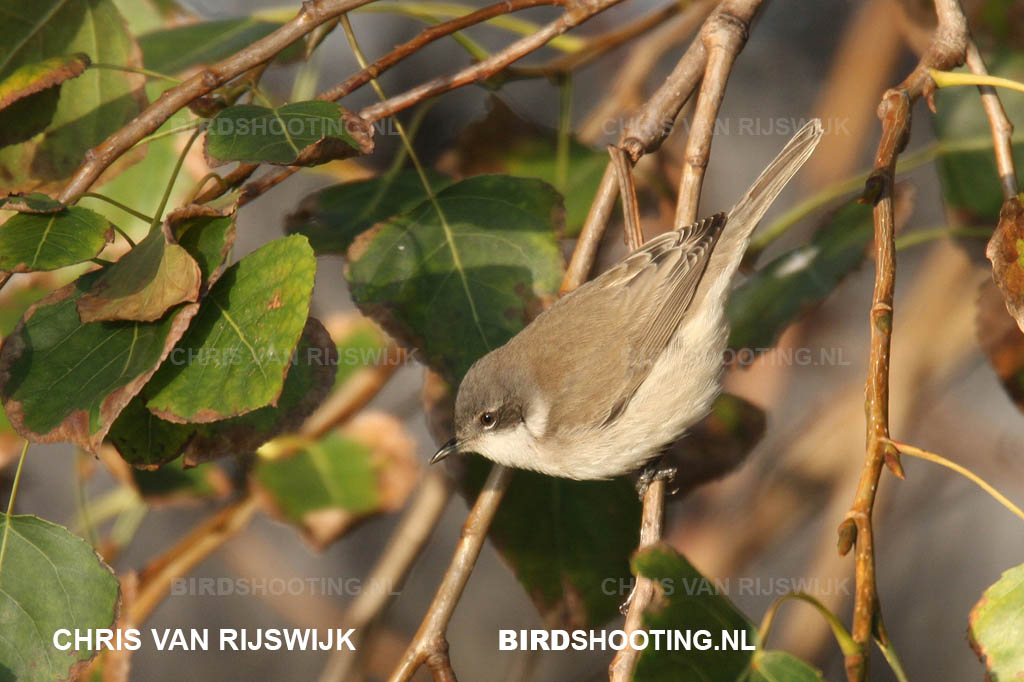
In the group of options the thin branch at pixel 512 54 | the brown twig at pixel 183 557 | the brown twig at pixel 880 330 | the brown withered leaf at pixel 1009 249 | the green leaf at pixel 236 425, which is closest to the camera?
the brown twig at pixel 880 330

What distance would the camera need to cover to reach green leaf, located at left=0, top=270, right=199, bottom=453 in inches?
61.1

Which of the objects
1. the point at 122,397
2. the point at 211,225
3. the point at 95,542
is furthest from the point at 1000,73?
the point at 95,542

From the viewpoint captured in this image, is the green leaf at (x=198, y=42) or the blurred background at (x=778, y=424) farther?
the blurred background at (x=778, y=424)

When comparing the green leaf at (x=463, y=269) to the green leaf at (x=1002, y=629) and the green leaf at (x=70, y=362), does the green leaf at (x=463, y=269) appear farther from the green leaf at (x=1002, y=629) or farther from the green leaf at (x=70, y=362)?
the green leaf at (x=1002, y=629)

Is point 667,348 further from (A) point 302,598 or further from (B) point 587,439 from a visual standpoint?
(A) point 302,598

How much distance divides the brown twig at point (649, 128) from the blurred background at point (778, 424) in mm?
618

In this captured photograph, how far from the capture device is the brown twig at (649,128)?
2014mm

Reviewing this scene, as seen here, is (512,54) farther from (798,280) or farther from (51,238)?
(798,280)

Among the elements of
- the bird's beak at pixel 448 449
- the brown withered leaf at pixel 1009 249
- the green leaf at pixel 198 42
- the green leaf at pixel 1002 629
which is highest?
the green leaf at pixel 198 42

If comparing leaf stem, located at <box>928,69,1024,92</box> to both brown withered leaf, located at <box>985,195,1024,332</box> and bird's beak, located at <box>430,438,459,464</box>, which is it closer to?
brown withered leaf, located at <box>985,195,1024,332</box>

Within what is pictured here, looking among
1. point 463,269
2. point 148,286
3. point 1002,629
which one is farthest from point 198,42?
point 1002,629

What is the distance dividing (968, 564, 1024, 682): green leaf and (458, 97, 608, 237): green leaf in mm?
1366

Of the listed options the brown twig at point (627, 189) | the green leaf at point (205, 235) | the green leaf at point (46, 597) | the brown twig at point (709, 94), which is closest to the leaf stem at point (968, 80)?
the brown twig at point (709, 94)

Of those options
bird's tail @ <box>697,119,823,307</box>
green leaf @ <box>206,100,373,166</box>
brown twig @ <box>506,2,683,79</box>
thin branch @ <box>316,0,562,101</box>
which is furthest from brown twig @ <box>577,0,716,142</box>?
green leaf @ <box>206,100,373,166</box>
